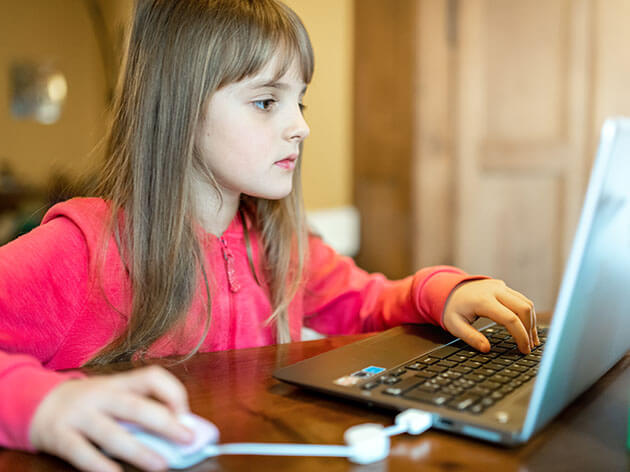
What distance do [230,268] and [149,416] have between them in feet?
1.83

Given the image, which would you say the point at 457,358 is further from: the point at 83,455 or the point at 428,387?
the point at 83,455

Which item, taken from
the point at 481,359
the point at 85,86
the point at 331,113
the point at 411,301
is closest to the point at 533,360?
the point at 481,359

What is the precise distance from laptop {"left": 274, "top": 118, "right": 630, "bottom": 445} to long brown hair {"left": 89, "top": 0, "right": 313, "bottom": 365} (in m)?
0.30

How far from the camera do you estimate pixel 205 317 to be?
92 cm

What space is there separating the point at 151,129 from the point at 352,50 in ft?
5.70

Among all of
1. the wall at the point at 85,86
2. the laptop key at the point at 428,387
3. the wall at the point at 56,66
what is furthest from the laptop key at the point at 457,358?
the wall at the point at 56,66

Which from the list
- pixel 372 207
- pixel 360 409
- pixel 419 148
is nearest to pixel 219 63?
pixel 360 409

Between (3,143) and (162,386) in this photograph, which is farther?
(3,143)

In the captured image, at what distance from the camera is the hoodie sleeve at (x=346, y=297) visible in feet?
3.30

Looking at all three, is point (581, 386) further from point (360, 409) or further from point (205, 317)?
point (205, 317)

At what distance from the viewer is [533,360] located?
665 millimetres

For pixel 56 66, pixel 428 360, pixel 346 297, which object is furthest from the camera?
pixel 56 66

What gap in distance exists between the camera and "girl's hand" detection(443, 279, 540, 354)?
28.0 inches

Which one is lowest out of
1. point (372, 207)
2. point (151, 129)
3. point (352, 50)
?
point (372, 207)
